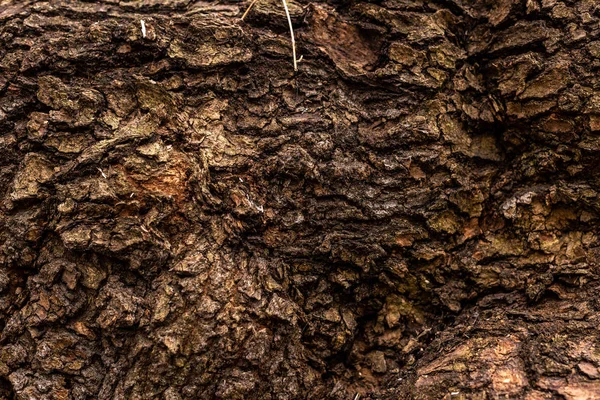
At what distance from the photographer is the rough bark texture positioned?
222cm

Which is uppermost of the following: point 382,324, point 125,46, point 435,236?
point 125,46

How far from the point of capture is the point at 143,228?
2.26 meters

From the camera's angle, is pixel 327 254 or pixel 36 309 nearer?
pixel 36 309

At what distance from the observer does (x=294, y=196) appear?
2.46m

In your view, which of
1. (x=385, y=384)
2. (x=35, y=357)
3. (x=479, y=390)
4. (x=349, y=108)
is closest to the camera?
(x=479, y=390)

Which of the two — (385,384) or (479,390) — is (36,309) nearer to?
(385,384)

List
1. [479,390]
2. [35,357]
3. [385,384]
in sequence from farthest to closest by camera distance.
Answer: [385,384], [35,357], [479,390]

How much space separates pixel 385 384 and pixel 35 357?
158 cm

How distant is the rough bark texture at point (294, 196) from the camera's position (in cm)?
222

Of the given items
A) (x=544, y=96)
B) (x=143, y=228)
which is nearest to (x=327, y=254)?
(x=143, y=228)

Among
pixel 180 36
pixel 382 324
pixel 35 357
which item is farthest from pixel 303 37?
pixel 35 357

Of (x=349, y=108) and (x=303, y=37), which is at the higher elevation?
(x=303, y=37)

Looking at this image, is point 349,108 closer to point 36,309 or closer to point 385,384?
point 385,384

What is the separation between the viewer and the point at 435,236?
2482 millimetres
